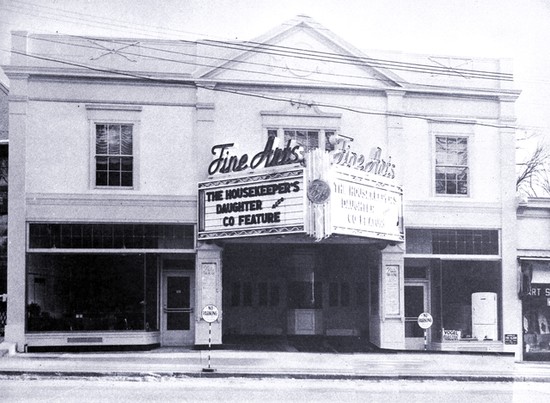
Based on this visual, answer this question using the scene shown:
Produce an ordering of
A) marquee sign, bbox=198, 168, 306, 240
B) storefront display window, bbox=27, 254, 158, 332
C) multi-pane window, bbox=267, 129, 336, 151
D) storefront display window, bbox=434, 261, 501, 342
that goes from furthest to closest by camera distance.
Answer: storefront display window, bbox=434, 261, 501, 342, multi-pane window, bbox=267, 129, 336, 151, storefront display window, bbox=27, 254, 158, 332, marquee sign, bbox=198, 168, 306, 240

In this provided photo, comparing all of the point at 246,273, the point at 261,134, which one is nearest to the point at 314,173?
the point at 261,134

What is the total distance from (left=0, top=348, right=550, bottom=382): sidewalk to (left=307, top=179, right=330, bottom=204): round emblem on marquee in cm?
405

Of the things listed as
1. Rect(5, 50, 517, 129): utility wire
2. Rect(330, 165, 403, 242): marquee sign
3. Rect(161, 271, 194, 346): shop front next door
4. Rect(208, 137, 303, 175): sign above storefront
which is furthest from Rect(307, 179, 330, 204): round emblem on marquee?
Rect(161, 271, 194, 346): shop front next door

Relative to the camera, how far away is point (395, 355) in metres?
21.6

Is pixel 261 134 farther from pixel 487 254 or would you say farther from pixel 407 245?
pixel 487 254

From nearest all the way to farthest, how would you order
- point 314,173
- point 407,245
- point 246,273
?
1. point 314,173
2. point 407,245
3. point 246,273

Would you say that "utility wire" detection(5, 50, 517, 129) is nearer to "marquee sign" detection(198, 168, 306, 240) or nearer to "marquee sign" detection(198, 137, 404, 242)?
"marquee sign" detection(198, 137, 404, 242)

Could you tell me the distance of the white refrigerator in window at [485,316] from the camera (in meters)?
22.9

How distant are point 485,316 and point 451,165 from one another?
4.56 metres

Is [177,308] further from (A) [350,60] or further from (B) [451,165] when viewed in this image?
(B) [451,165]

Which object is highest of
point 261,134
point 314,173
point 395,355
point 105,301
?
point 261,134

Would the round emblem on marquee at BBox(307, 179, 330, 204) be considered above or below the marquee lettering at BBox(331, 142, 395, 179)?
below

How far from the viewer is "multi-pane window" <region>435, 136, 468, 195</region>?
2314 centimetres

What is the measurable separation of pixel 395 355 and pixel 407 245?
324cm
